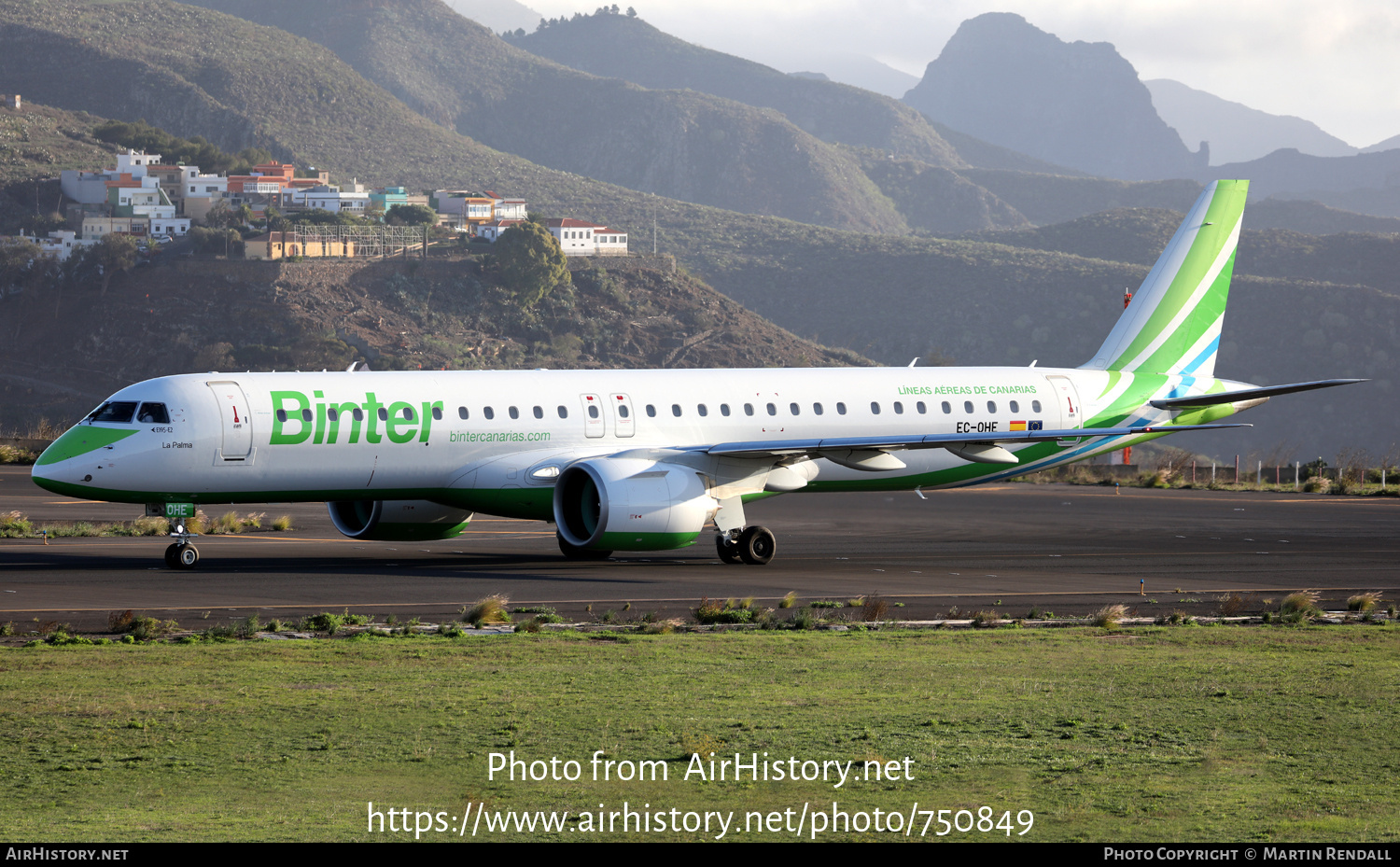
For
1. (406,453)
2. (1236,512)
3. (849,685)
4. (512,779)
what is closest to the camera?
(512,779)

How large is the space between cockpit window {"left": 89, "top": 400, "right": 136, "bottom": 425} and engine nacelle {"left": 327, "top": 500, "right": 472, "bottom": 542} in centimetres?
490

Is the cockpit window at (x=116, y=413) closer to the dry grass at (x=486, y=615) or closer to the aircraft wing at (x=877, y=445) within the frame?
the dry grass at (x=486, y=615)

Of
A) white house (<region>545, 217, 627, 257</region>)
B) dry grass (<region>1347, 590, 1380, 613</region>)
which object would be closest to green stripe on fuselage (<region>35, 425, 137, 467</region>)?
dry grass (<region>1347, 590, 1380, 613</region>)

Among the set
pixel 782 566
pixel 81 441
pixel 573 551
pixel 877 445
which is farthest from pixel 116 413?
pixel 877 445

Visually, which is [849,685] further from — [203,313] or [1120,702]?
[203,313]

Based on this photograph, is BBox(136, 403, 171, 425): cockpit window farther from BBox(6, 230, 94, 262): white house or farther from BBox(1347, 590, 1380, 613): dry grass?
BBox(6, 230, 94, 262): white house

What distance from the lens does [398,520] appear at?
32.8 metres

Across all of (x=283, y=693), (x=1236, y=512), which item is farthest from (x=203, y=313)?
(x=283, y=693)

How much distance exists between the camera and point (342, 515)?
110ft

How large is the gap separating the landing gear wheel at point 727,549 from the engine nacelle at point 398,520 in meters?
5.45

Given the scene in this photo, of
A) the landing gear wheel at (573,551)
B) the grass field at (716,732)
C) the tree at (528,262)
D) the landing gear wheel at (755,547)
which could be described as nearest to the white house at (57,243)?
the tree at (528,262)

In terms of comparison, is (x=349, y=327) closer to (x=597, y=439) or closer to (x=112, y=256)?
(x=112, y=256)

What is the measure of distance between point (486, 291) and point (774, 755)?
156636 mm

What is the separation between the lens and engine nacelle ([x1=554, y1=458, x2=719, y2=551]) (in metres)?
29.8
